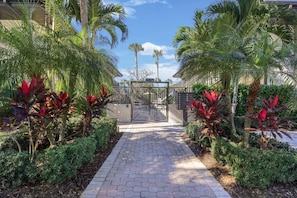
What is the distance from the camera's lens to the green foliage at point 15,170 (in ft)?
11.5

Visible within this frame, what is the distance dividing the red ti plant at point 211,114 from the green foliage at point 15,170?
3752mm

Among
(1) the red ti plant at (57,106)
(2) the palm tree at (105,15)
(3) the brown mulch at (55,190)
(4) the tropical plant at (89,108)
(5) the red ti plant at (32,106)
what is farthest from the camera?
(2) the palm tree at (105,15)

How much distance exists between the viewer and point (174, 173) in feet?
15.2

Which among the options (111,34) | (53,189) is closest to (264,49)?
(53,189)

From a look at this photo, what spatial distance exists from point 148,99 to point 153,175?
8.76 meters

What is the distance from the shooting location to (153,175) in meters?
4.50

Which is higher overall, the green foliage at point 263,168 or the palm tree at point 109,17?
the palm tree at point 109,17

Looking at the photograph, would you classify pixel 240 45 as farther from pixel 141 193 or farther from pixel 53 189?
pixel 53 189

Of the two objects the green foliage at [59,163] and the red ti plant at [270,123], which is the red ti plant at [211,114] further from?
the green foliage at [59,163]

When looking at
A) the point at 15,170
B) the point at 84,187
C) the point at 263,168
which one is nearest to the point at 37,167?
the point at 15,170

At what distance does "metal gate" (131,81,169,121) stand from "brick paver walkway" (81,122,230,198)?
19.7 feet

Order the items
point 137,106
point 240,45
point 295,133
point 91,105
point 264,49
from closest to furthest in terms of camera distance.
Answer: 1. point 264,49
2. point 240,45
3. point 91,105
4. point 295,133
5. point 137,106

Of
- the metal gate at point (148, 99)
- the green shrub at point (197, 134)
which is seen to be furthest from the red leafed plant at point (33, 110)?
the metal gate at point (148, 99)

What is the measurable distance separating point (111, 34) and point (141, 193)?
7528 mm
